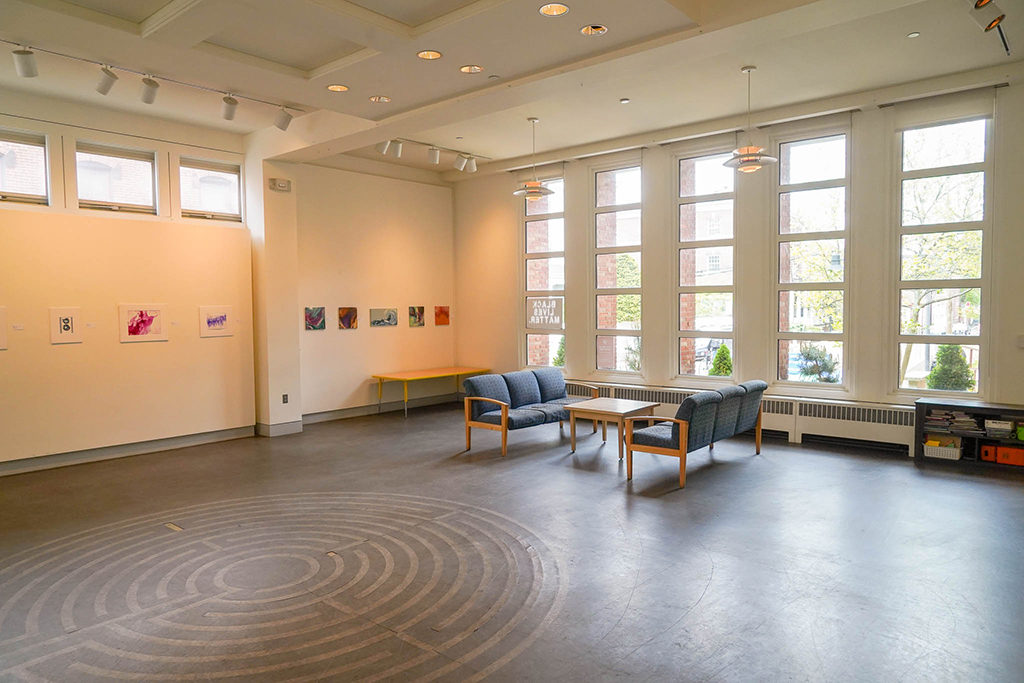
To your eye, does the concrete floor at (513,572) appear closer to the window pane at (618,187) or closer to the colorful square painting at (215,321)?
the colorful square painting at (215,321)

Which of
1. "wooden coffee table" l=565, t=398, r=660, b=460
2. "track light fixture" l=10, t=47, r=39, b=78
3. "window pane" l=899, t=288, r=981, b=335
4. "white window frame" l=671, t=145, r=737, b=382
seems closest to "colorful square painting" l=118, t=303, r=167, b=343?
"track light fixture" l=10, t=47, r=39, b=78

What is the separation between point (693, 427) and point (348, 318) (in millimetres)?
6232

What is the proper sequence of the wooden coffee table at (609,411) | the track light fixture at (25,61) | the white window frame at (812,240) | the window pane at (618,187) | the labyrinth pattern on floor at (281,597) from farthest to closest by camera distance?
the window pane at (618,187) < the white window frame at (812,240) < the wooden coffee table at (609,411) < the track light fixture at (25,61) < the labyrinth pattern on floor at (281,597)

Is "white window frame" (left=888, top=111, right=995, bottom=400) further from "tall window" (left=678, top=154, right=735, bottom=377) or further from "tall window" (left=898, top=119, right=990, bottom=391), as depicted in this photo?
"tall window" (left=678, top=154, right=735, bottom=377)

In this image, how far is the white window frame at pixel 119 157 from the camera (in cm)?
789

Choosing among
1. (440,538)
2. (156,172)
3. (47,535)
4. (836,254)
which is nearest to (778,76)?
(836,254)

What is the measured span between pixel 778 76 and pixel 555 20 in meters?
3.61

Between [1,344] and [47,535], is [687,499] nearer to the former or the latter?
[47,535]

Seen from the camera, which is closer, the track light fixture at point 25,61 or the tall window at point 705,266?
the track light fixture at point 25,61

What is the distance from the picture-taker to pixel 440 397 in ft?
40.4

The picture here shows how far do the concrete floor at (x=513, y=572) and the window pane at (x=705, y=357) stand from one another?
7.31ft

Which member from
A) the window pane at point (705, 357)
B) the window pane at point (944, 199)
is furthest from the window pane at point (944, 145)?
the window pane at point (705, 357)

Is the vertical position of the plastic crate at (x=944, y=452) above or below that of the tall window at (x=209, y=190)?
below

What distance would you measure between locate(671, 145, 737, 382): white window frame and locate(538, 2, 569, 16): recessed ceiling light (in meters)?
5.29
